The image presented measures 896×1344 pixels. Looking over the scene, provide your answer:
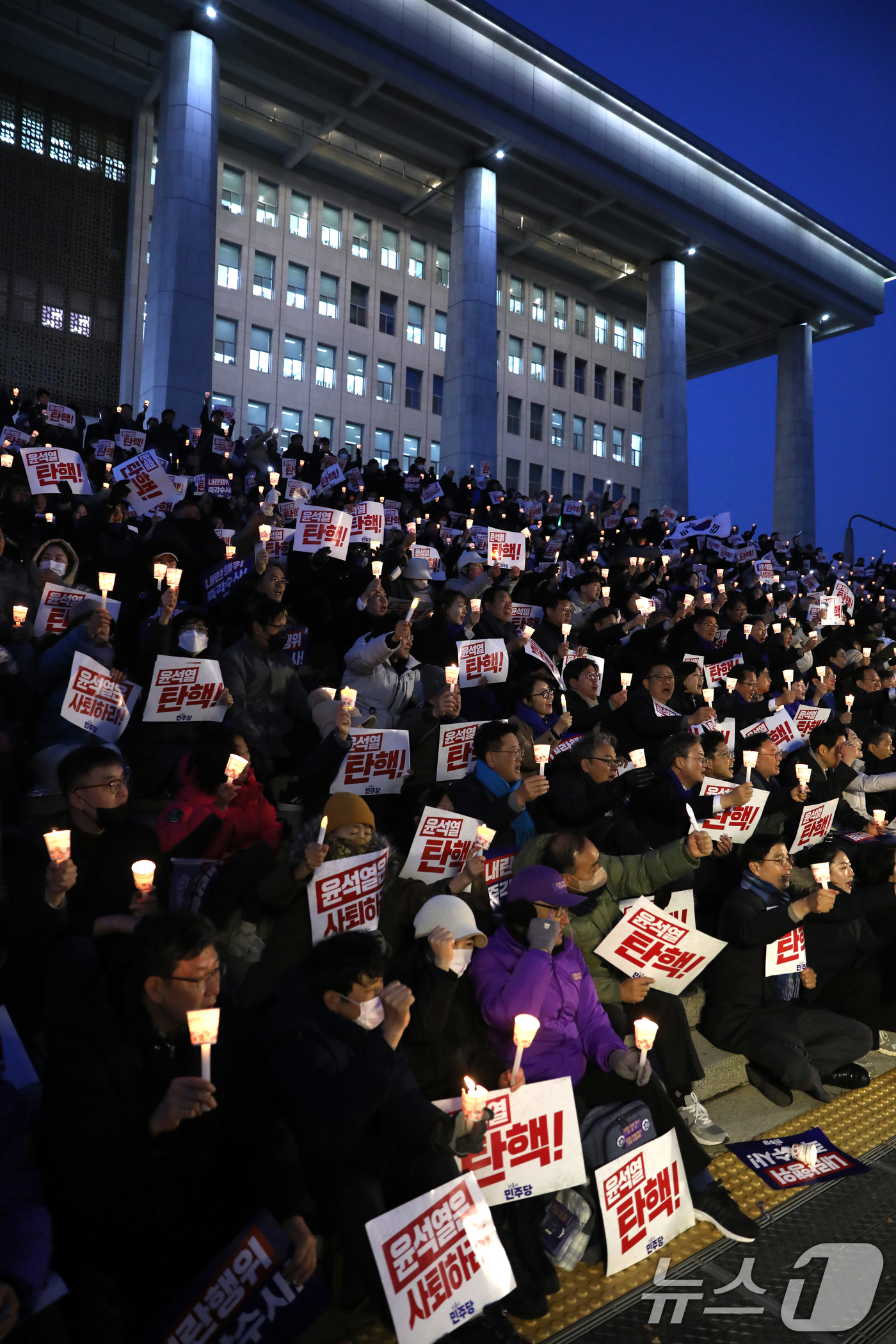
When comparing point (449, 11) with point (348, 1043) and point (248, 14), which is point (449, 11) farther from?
point (348, 1043)

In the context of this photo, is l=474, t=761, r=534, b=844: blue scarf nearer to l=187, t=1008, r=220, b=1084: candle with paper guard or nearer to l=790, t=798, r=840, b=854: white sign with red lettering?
l=790, t=798, r=840, b=854: white sign with red lettering

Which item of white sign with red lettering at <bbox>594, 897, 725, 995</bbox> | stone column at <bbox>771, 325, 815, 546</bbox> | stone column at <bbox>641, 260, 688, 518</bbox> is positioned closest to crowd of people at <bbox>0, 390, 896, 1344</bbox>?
white sign with red lettering at <bbox>594, 897, 725, 995</bbox>

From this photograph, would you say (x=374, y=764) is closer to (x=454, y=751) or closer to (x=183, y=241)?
(x=454, y=751)

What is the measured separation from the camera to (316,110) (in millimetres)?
27906

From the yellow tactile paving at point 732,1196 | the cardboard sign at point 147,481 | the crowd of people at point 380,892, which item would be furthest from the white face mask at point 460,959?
the cardboard sign at point 147,481

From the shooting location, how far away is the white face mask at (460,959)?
332 cm

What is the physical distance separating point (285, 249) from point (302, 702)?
30333mm

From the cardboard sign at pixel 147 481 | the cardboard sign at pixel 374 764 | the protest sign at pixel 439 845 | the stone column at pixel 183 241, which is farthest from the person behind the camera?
the stone column at pixel 183 241

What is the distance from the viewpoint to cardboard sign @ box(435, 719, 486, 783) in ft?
17.7

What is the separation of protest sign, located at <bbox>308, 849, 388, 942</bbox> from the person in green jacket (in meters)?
0.62

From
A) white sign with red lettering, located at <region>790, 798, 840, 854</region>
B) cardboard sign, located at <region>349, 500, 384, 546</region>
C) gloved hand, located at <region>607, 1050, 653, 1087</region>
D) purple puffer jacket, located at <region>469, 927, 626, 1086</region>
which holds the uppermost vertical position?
cardboard sign, located at <region>349, 500, 384, 546</region>

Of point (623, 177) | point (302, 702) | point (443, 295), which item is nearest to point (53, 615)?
point (302, 702)

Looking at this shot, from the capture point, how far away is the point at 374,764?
514 centimetres

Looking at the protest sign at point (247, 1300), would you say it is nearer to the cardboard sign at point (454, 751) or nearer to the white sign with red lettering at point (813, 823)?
the cardboard sign at point (454, 751)
